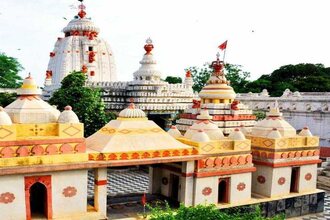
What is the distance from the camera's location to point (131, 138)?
40.7ft

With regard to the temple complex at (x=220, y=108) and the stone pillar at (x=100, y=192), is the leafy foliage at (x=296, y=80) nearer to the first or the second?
the temple complex at (x=220, y=108)

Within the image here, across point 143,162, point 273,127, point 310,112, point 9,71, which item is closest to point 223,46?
point 273,127

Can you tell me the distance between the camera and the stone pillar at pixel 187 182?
1316 centimetres

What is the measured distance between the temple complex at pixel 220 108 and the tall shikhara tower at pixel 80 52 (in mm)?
14932

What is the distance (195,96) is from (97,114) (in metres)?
9.89

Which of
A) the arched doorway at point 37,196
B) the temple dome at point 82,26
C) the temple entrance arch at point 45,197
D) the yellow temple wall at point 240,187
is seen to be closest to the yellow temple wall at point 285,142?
the yellow temple wall at point 240,187

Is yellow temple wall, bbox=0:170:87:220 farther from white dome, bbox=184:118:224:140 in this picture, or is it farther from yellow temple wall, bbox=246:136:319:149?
yellow temple wall, bbox=246:136:319:149

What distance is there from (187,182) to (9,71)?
34870 millimetres

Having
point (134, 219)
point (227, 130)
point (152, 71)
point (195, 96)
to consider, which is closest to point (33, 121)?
point (134, 219)

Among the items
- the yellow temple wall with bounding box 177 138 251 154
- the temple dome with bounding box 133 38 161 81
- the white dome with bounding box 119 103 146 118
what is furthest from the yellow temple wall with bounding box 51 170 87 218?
the temple dome with bounding box 133 38 161 81

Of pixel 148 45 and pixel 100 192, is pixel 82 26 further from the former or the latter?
pixel 100 192

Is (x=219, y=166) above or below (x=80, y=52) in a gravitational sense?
below

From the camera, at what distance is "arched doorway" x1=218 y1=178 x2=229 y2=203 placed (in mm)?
14047

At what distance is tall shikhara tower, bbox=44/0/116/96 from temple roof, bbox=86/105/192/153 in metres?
18.9
